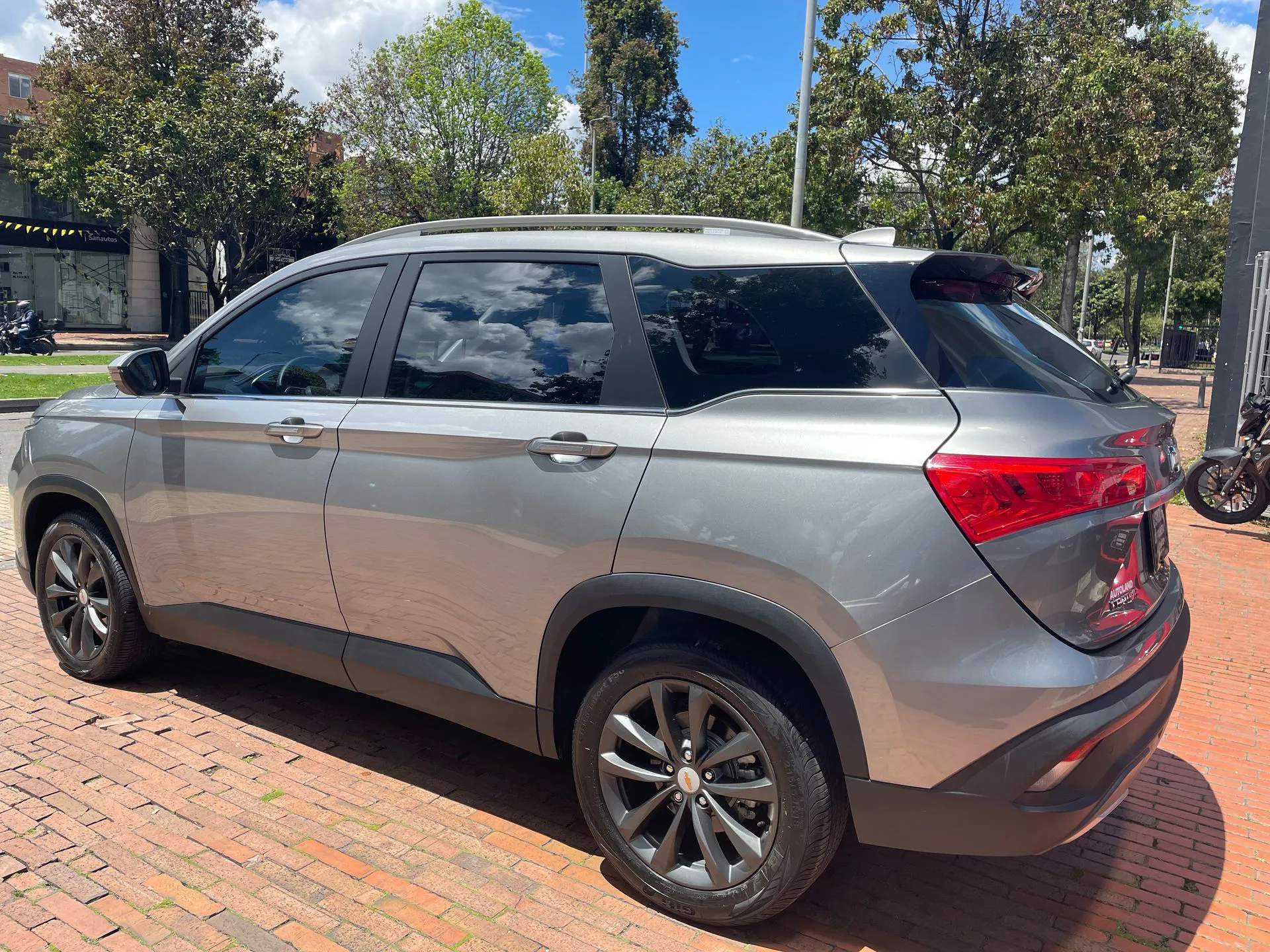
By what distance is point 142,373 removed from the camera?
380 centimetres

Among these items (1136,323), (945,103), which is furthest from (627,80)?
(945,103)

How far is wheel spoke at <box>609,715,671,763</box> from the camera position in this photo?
2648mm

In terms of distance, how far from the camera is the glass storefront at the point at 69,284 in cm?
3925

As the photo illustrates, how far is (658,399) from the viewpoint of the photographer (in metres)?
2.70

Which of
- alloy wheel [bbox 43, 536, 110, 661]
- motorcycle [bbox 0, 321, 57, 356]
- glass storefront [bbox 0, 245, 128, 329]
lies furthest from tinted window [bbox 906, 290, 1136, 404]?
glass storefront [bbox 0, 245, 128, 329]

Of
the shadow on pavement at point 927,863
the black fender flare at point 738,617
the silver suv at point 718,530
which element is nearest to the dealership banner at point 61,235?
the shadow on pavement at point 927,863

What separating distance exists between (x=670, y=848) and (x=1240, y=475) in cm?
771

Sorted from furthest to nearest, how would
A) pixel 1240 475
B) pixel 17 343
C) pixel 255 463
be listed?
pixel 17 343 → pixel 1240 475 → pixel 255 463

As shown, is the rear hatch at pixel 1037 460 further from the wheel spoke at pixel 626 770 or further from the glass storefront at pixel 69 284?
the glass storefront at pixel 69 284

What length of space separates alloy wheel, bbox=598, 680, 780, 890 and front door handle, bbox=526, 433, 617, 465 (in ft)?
2.14

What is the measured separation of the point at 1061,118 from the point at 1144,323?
239 ft

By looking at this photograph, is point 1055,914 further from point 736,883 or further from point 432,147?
point 432,147

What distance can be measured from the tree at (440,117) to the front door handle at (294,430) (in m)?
31.3

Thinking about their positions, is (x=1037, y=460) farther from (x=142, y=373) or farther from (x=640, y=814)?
(x=142, y=373)
